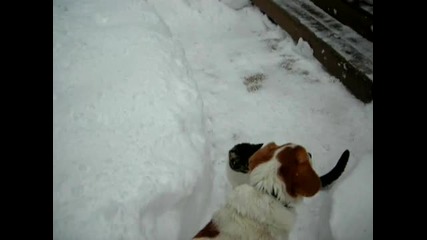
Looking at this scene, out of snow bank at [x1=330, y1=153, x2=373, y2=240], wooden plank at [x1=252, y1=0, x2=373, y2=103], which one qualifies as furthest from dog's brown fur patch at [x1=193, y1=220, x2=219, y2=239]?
wooden plank at [x1=252, y1=0, x2=373, y2=103]

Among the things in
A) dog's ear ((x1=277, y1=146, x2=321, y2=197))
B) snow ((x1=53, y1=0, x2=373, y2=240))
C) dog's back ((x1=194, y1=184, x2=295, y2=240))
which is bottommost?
snow ((x1=53, y1=0, x2=373, y2=240))

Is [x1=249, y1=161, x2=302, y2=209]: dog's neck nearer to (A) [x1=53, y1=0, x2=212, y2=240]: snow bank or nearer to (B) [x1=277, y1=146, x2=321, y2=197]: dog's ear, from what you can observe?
(B) [x1=277, y1=146, x2=321, y2=197]: dog's ear

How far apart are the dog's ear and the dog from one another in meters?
0.75

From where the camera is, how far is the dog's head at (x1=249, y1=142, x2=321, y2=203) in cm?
222

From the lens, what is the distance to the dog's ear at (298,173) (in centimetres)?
221

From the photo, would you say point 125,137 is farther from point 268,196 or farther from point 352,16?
point 352,16

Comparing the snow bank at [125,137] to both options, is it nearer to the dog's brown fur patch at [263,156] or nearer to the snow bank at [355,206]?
the dog's brown fur patch at [263,156]

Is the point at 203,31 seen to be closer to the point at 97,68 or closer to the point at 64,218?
the point at 97,68
